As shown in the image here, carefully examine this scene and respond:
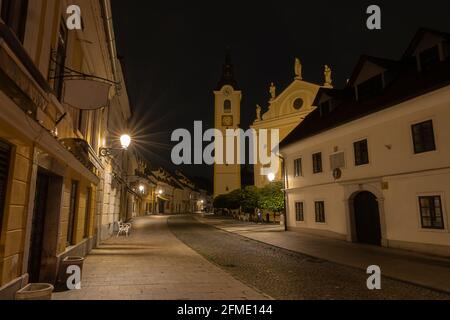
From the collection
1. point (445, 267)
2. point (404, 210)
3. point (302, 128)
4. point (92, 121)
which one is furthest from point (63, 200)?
point (302, 128)

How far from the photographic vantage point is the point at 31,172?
18.2ft

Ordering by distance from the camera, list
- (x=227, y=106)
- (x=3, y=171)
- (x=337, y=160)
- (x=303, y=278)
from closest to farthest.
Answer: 1. (x=3, y=171)
2. (x=303, y=278)
3. (x=337, y=160)
4. (x=227, y=106)

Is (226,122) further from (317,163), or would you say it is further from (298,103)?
(317,163)

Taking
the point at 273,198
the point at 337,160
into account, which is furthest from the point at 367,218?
the point at 273,198

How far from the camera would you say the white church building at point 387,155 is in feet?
39.9

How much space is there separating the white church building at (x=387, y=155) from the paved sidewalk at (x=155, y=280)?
894cm

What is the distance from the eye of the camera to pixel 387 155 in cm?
1447

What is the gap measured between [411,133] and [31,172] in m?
13.9

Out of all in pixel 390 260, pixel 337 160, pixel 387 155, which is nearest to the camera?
pixel 390 260

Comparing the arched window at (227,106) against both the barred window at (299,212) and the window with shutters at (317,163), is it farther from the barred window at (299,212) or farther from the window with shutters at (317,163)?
the window with shutters at (317,163)

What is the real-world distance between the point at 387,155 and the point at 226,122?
4654 cm

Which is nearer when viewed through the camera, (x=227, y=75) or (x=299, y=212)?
(x=299, y=212)

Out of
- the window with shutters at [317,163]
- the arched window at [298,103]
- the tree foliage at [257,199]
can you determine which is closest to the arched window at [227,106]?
the tree foliage at [257,199]

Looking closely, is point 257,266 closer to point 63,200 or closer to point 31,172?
point 63,200
